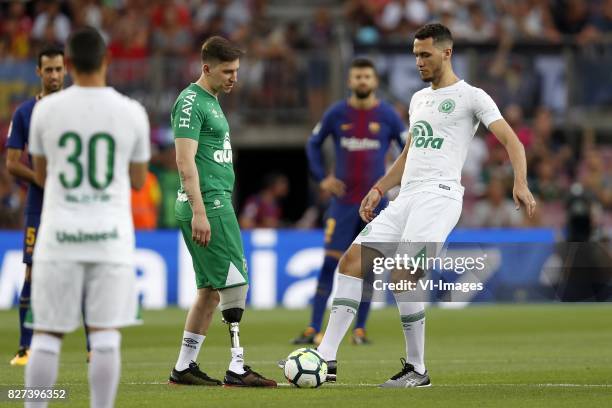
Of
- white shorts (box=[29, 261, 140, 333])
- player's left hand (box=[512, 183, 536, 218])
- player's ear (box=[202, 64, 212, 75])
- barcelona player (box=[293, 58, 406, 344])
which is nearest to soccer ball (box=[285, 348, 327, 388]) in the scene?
player's left hand (box=[512, 183, 536, 218])

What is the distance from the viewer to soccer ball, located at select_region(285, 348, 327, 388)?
29.1 ft

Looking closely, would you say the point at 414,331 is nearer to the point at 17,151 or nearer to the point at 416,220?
the point at 416,220

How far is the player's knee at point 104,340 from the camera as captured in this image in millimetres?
6555

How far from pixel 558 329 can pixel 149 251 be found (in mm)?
6423

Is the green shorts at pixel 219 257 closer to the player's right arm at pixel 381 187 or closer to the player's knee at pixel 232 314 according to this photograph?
the player's knee at pixel 232 314

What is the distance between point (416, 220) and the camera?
8.85 m

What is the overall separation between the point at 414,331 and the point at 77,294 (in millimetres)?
3128

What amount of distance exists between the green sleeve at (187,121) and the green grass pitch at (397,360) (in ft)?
5.66

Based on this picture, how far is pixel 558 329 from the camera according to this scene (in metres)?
15.5

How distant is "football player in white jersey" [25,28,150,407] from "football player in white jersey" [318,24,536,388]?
2725 millimetres

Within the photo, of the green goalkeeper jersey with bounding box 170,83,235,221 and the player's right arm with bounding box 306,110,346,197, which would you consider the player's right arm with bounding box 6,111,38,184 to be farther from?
the player's right arm with bounding box 306,110,346,197

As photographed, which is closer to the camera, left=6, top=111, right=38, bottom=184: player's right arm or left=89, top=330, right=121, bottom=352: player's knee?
left=89, top=330, right=121, bottom=352: player's knee

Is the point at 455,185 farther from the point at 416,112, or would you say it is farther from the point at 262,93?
the point at 262,93

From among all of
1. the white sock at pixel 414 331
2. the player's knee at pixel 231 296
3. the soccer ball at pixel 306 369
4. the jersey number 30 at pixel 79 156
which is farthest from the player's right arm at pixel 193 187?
the jersey number 30 at pixel 79 156
